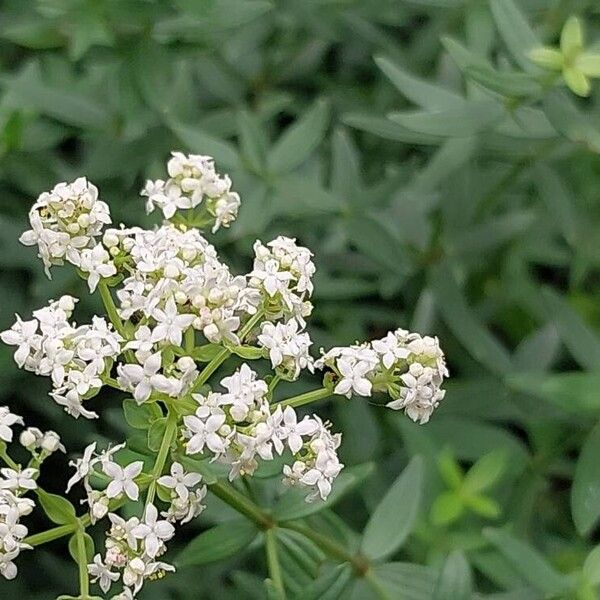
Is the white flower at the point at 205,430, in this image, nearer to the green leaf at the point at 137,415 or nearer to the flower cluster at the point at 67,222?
A: the green leaf at the point at 137,415

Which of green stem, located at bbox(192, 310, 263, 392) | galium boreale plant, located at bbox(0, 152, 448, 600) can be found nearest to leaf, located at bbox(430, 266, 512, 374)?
galium boreale plant, located at bbox(0, 152, 448, 600)

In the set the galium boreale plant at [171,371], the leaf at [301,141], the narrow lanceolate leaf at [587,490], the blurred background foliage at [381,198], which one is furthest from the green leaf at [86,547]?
the leaf at [301,141]

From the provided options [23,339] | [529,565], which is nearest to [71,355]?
[23,339]

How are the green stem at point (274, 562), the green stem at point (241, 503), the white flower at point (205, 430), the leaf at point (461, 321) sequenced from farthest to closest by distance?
the leaf at point (461, 321) < the green stem at point (274, 562) < the green stem at point (241, 503) < the white flower at point (205, 430)

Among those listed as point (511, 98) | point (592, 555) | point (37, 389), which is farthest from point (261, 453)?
point (37, 389)

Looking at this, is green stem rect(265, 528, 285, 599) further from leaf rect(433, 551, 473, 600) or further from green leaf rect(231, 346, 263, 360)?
green leaf rect(231, 346, 263, 360)

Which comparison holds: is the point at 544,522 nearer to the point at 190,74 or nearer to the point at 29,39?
the point at 190,74

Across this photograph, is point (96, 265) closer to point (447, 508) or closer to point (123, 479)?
point (123, 479)
